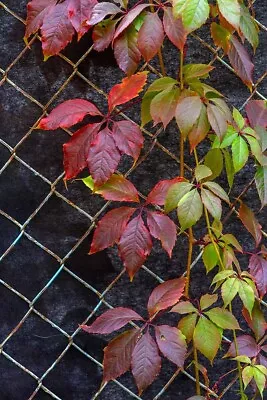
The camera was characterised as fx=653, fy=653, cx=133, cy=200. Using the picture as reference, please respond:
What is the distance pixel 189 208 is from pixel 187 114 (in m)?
0.17

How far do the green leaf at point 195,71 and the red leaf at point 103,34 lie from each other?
17 cm

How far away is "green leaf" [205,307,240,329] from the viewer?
1.31 metres

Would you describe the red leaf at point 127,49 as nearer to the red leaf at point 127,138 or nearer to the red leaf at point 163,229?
the red leaf at point 127,138

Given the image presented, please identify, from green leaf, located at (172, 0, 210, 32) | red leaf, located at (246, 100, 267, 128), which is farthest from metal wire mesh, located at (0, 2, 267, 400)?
green leaf, located at (172, 0, 210, 32)

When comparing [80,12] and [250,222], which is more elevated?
[80,12]

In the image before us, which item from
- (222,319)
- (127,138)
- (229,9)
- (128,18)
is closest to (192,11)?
(229,9)

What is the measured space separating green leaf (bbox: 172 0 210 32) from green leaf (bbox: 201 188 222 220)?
1.04ft

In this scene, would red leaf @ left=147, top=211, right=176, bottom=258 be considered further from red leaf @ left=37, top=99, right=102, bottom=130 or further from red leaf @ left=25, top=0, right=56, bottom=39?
red leaf @ left=25, top=0, right=56, bottom=39

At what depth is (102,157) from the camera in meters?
1.25

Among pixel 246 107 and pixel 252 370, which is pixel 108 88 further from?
pixel 252 370

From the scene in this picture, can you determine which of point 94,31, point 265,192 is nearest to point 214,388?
point 265,192

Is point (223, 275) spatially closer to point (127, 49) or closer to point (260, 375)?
point (260, 375)

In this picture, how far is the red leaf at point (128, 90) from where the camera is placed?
127 centimetres

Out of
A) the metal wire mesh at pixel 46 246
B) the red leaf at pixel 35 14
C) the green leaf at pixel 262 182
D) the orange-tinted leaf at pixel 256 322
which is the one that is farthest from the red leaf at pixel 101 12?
the orange-tinted leaf at pixel 256 322
